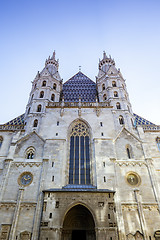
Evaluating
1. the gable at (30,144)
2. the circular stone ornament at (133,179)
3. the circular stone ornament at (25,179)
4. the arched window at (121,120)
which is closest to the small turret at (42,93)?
the gable at (30,144)

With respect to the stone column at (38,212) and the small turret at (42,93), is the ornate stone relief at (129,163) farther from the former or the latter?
the small turret at (42,93)

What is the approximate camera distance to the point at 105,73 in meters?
27.2

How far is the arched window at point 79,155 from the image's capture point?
16844mm

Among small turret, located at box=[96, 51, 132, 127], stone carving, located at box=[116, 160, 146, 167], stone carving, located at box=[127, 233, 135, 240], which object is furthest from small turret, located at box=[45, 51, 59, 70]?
stone carving, located at box=[127, 233, 135, 240]

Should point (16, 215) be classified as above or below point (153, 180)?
below

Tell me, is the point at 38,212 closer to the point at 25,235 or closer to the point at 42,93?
the point at 25,235

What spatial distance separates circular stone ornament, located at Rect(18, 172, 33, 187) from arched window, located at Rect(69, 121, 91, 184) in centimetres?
396

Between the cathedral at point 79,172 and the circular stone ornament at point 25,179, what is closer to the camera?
the cathedral at point 79,172

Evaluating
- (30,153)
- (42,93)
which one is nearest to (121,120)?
(30,153)

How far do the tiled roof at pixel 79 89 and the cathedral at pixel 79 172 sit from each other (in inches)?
129

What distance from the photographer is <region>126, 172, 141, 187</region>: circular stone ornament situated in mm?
16203

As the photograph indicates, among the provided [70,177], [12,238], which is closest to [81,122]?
[70,177]

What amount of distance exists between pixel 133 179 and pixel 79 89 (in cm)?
1698

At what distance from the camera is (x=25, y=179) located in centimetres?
1628
